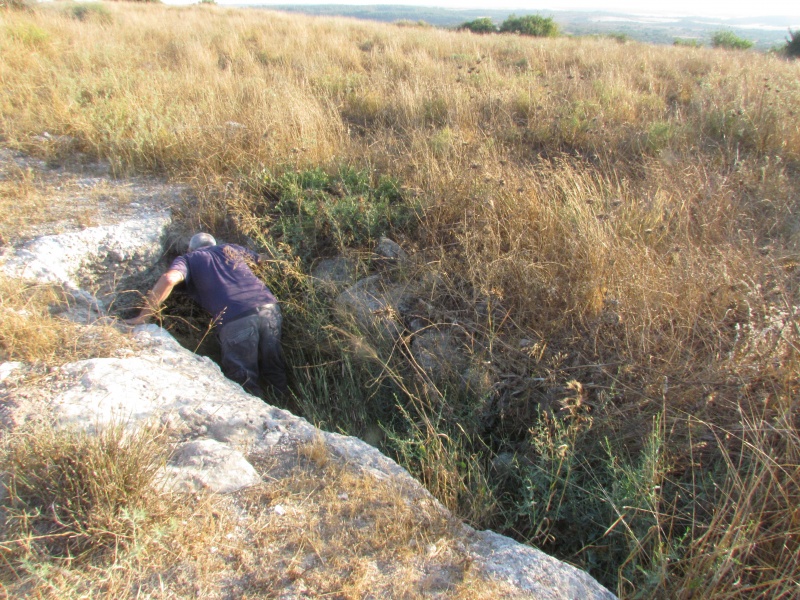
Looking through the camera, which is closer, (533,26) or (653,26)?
(533,26)

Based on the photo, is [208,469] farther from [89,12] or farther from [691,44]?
[691,44]

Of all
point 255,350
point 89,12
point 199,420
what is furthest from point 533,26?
point 199,420

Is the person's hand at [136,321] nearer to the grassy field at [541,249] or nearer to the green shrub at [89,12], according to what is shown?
the grassy field at [541,249]

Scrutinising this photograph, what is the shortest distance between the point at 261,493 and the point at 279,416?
568mm

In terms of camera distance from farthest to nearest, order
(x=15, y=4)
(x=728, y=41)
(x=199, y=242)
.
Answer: (x=728, y=41)
(x=15, y=4)
(x=199, y=242)

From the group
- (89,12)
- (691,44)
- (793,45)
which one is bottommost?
(691,44)

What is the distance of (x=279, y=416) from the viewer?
101 inches

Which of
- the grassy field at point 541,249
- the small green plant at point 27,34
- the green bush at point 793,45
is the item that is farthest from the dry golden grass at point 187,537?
the green bush at point 793,45

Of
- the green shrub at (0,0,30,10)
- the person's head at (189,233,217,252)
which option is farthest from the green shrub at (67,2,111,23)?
the person's head at (189,233,217,252)

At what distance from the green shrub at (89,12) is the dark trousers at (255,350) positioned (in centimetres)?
1153

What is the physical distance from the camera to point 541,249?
11.7 feet

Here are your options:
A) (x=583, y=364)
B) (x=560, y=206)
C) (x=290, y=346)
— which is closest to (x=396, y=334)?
(x=290, y=346)

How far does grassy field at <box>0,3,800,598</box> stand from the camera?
220 cm

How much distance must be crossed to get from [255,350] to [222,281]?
59 centimetres
